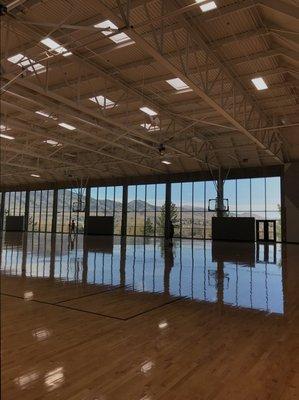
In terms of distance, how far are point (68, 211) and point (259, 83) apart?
107ft

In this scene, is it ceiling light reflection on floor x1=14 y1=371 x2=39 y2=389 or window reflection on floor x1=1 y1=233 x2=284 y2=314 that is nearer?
ceiling light reflection on floor x1=14 y1=371 x2=39 y2=389

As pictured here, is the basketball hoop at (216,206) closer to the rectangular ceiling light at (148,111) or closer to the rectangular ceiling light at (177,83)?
the rectangular ceiling light at (148,111)

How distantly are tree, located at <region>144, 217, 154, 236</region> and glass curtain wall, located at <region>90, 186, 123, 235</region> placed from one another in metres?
3.39

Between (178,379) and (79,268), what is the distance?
855cm

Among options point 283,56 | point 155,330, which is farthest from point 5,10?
point 283,56

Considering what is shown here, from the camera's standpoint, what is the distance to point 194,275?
10945mm

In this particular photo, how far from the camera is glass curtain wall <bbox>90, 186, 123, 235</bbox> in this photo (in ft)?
130

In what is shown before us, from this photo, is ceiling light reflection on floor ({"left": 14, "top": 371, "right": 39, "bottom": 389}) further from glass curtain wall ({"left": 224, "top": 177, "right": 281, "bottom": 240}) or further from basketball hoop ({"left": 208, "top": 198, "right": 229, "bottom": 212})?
glass curtain wall ({"left": 224, "top": 177, "right": 281, "bottom": 240})

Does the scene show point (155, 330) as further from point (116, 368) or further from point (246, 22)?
point (246, 22)

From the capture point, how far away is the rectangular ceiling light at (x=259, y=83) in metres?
15.3

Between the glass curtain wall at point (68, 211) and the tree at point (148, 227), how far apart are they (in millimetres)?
8209

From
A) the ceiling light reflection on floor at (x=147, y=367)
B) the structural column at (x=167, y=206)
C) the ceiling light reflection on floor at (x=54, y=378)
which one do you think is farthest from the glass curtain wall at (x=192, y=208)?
the ceiling light reflection on floor at (x=54, y=378)

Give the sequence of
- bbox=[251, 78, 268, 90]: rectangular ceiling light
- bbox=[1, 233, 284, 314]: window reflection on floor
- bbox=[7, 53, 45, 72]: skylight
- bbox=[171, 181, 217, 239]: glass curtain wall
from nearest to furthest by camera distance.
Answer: bbox=[1, 233, 284, 314]: window reflection on floor → bbox=[7, 53, 45, 72]: skylight → bbox=[251, 78, 268, 90]: rectangular ceiling light → bbox=[171, 181, 217, 239]: glass curtain wall

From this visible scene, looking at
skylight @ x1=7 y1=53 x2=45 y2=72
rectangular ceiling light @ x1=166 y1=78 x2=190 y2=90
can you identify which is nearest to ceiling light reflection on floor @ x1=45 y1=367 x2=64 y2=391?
skylight @ x1=7 y1=53 x2=45 y2=72
